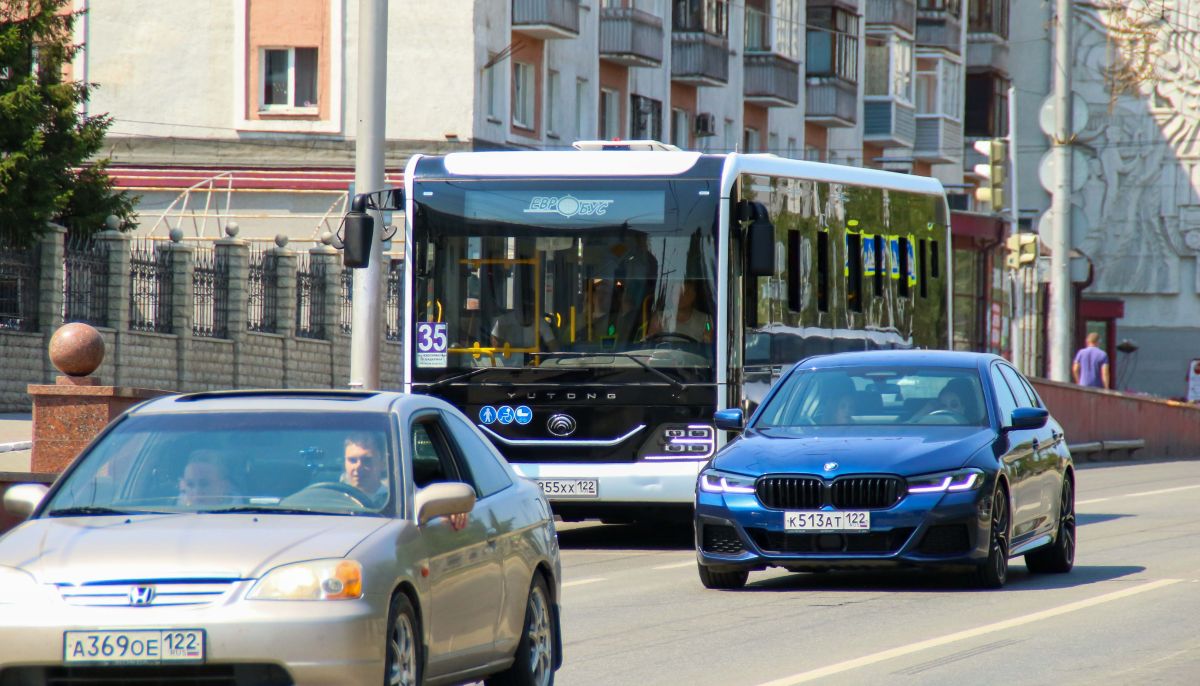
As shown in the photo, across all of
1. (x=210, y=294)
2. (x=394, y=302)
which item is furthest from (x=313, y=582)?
(x=394, y=302)

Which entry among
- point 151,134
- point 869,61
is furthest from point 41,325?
point 869,61

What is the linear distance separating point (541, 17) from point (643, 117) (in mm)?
7452

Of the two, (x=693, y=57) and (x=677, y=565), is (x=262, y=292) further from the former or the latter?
(x=693, y=57)

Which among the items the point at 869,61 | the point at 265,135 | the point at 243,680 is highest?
the point at 869,61

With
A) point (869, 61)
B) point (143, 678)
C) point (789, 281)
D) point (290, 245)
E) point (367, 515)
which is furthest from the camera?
point (869, 61)

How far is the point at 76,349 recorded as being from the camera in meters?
17.7

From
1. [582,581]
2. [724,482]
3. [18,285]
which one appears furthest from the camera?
[18,285]

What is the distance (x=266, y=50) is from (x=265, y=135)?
1.79 meters

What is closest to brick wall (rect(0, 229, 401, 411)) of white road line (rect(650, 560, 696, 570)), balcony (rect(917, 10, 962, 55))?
white road line (rect(650, 560, 696, 570))

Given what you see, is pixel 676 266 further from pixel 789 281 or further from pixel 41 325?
pixel 41 325

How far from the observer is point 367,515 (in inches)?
308

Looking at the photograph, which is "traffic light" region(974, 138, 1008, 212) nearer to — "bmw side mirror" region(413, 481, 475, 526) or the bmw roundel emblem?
the bmw roundel emblem

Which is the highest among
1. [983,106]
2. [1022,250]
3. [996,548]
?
[983,106]

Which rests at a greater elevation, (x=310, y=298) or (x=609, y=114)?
(x=609, y=114)
